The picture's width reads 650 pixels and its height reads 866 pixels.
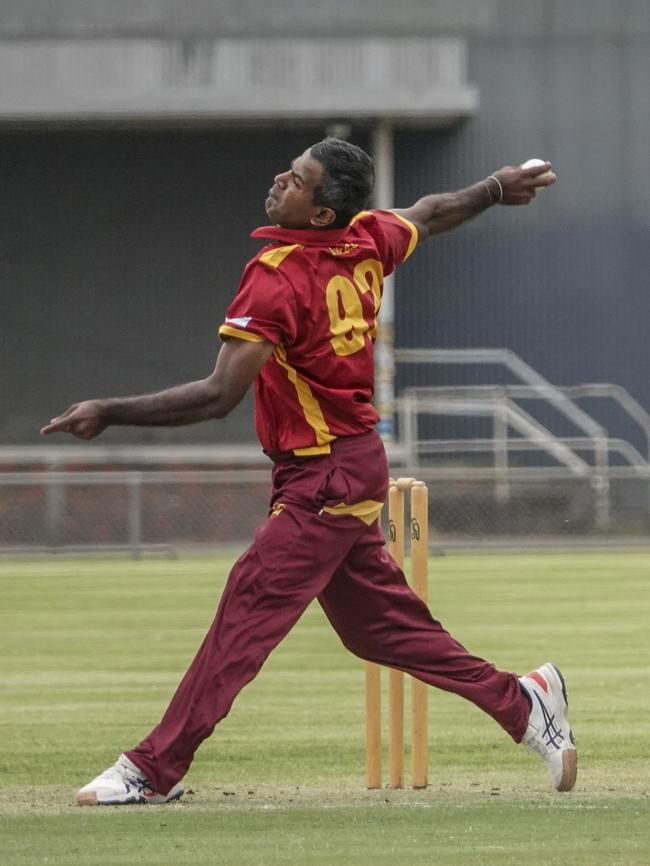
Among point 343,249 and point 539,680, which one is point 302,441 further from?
point 539,680

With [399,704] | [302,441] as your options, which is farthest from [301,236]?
[399,704]

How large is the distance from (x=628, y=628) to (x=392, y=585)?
8.70m

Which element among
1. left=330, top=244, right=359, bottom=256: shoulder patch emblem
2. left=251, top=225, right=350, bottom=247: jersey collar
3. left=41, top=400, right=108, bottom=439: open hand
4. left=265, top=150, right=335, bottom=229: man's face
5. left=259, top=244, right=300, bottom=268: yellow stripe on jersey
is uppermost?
left=265, top=150, right=335, bottom=229: man's face

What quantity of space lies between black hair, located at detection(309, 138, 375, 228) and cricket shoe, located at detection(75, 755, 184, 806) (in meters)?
2.06

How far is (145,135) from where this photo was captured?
31.3m

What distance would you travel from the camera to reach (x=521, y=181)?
801 centimetres

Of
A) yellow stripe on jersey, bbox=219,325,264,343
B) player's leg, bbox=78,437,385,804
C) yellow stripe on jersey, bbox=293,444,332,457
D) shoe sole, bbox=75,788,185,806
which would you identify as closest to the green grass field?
shoe sole, bbox=75,788,185,806

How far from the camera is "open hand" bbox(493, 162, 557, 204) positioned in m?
7.98

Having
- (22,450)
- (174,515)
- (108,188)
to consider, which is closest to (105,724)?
(174,515)

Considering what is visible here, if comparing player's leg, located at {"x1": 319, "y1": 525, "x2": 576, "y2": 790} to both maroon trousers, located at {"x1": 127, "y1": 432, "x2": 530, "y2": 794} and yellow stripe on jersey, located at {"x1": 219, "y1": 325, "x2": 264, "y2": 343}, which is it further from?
yellow stripe on jersey, located at {"x1": 219, "y1": 325, "x2": 264, "y2": 343}

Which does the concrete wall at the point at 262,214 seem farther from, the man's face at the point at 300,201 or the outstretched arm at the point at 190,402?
the outstretched arm at the point at 190,402

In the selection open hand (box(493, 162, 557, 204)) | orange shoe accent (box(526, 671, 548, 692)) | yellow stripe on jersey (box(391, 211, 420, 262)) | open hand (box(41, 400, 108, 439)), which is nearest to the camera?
open hand (box(41, 400, 108, 439))

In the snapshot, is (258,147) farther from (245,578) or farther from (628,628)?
(245,578)

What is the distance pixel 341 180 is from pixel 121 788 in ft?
7.51
